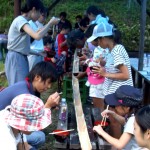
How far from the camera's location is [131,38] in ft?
43.2

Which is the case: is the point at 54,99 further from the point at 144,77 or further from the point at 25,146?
the point at 144,77

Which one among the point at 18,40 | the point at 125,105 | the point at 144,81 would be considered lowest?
the point at 144,81

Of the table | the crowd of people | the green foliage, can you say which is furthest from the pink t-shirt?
the green foliage

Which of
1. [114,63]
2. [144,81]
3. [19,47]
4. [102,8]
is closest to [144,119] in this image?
[114,63]

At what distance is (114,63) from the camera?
155 inches

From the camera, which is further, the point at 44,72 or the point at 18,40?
the point at 18,40

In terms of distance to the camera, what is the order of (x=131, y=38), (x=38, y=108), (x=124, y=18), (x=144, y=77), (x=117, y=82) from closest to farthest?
(x=38, y=108), (x=117, y=82), (x=144, y=77), (x=131, y=38), (x=124, y=18)

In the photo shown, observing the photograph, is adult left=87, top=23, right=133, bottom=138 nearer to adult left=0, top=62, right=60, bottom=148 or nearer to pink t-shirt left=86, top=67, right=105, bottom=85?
pink t-shirt left=86, top=67, right=105, bottom=85

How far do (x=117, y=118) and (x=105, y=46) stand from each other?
1.00 meters

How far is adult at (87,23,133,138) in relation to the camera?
3.90m

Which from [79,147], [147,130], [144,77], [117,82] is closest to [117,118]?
[79,147]

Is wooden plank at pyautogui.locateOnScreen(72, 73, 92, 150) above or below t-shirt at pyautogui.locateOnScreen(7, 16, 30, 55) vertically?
below

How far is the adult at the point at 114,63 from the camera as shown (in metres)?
3.90

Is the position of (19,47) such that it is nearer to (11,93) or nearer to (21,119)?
(11,93)
